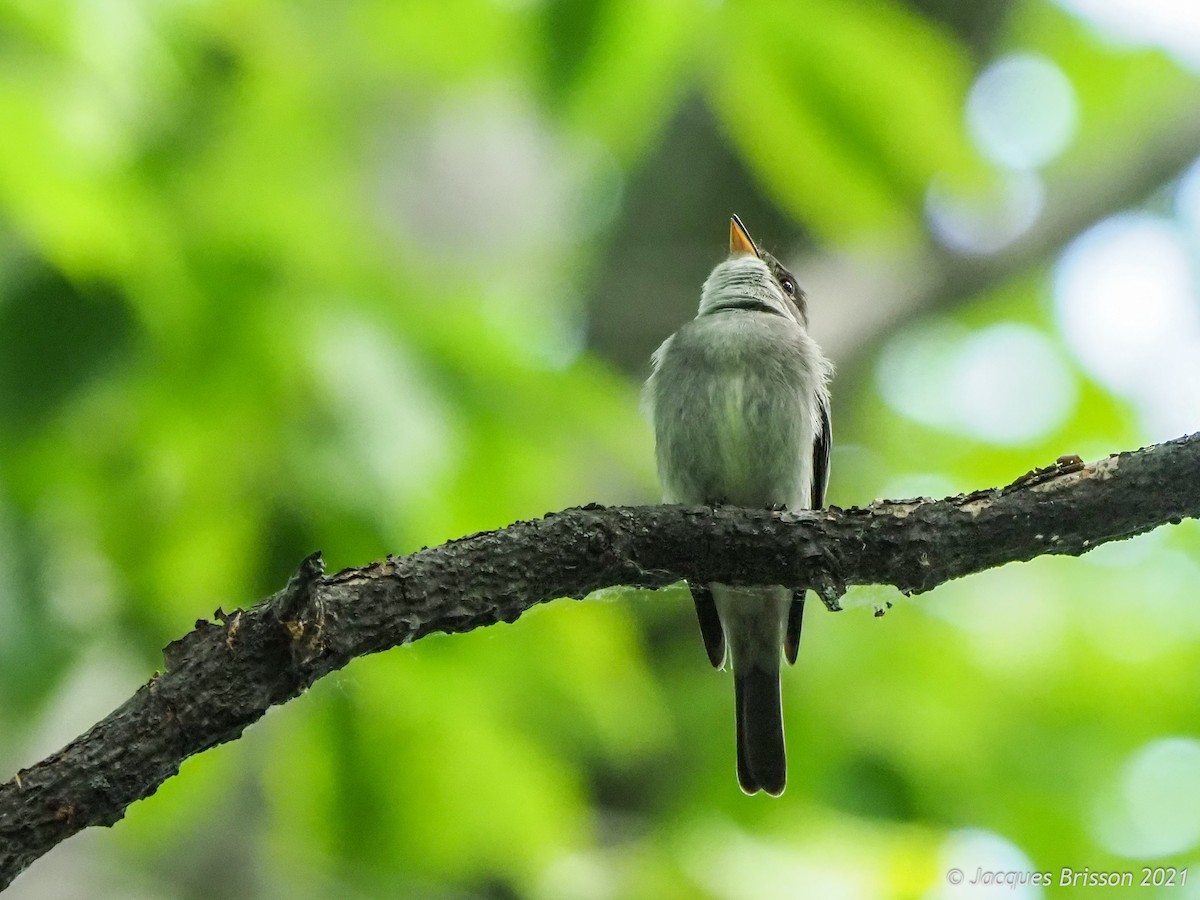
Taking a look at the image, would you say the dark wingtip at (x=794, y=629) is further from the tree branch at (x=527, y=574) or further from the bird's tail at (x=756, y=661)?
the tree branch at (x=527, y=574)

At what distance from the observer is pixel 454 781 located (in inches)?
131

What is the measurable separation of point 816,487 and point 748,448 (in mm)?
639

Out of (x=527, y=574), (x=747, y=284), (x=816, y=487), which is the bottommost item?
(x=527, y=574)

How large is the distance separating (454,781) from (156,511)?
1071 millimetres

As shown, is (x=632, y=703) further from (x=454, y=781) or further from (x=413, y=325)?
(x=413, y=325)

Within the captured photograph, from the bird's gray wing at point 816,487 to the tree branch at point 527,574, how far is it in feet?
5.96

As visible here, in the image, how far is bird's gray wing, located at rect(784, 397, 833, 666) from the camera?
4629 millimetres

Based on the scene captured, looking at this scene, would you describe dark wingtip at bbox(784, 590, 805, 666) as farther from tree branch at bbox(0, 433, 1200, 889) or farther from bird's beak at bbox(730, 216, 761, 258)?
tree branch at bbox(0, 433, 1200, 889)

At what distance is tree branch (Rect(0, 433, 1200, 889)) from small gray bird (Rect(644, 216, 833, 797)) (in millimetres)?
1568

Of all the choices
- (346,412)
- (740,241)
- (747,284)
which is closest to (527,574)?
(346,412)

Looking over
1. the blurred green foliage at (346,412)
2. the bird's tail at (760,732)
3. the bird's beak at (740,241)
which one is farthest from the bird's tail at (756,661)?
the bird's beak at (740,241)

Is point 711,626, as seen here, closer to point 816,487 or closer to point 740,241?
point 816,487

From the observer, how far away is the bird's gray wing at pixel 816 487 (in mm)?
4629

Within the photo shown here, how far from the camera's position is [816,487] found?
4.95m
